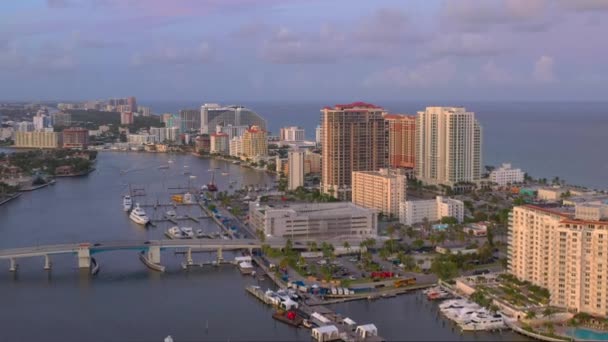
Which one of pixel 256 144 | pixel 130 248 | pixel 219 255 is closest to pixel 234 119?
pixel 256 144

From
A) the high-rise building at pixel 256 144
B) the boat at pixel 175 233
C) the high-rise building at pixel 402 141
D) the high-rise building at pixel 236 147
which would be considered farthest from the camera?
the high-rise building at pixel 236 147

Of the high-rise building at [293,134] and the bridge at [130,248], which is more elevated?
the high-rise building at [293,134]

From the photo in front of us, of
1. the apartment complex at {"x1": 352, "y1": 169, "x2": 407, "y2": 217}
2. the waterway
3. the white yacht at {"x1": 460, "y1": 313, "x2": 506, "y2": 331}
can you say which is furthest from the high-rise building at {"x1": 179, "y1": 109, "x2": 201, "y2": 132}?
the white yacht at {"x1": 460, "y1": 313, "x2": 506, "y2": 331}

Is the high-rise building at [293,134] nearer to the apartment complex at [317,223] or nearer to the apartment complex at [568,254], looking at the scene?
the apartment complex at [317,223]

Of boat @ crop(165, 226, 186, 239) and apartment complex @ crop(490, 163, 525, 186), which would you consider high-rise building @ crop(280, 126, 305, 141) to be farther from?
boat @ crop(165, 226, 186, 239)

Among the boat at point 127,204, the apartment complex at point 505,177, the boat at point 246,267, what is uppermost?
the apartment complex at point 505,177

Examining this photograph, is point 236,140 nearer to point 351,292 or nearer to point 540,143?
point 540,143

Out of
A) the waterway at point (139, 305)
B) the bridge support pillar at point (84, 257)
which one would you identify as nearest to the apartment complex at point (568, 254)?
the waterway at point (139, 305)
